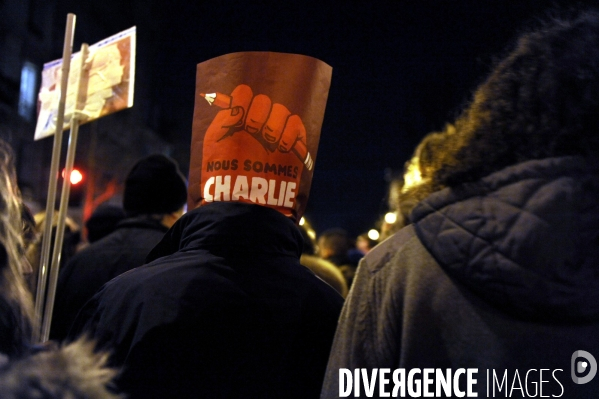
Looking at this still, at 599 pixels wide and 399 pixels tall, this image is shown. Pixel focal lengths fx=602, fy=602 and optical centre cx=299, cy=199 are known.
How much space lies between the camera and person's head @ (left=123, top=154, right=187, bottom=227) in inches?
145

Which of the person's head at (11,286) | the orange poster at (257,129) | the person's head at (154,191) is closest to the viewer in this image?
the person's head at (11,286)

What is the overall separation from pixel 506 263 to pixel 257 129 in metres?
1.00

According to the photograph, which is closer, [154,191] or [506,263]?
[506,263]

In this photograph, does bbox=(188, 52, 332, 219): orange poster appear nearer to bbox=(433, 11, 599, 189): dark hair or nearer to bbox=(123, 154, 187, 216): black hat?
bbox=(433, 11, 599, 189): dark hair

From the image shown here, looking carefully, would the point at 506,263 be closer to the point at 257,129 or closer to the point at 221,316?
the point at 221,316

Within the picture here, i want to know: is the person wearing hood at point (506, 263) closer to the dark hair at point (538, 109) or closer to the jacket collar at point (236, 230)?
the dark hair at point (538, 109)

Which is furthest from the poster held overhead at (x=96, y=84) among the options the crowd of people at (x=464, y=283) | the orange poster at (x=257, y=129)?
the crowd of people at (x=464, y=283)

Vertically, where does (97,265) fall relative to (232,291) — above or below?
above

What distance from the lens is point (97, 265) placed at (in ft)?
11.2

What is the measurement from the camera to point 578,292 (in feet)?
3.89

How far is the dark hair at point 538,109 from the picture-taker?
51.2 inches

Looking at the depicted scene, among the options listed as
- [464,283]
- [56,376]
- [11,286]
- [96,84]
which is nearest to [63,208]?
[96,84]

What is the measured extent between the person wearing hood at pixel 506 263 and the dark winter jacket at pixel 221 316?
0.46 meters

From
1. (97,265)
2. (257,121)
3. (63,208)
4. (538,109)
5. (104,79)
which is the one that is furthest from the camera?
(97,265)
